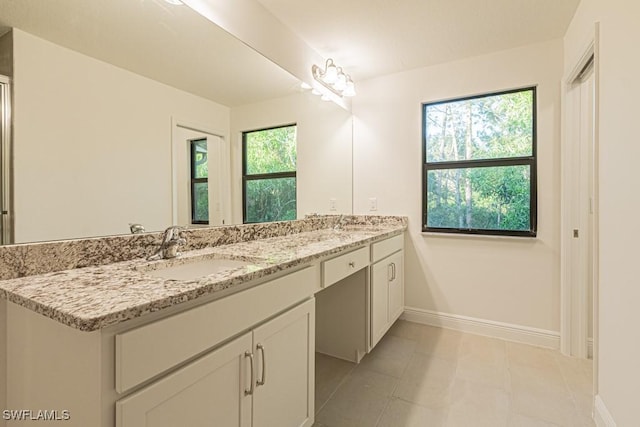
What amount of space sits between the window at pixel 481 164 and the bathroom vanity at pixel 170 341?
1.62m

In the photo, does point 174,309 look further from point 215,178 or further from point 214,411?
point 215,178

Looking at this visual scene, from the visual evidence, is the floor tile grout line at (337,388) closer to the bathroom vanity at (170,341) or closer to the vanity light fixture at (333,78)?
the bathroom vanity at (170,341)

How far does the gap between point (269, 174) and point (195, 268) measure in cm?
91

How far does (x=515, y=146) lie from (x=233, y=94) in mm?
2112

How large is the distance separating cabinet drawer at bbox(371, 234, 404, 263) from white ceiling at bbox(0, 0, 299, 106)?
1228 mm

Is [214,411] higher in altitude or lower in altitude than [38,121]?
lower

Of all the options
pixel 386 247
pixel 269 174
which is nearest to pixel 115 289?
pixel 269 174

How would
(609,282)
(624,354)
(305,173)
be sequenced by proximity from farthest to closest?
(305,173) → (609,282) → (624,354)

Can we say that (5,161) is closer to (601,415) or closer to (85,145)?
(85,145)

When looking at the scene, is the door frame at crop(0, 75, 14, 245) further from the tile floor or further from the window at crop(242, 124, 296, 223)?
the tile floor

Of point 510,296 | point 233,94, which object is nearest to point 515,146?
point 510,296

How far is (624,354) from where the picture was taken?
4.02ft

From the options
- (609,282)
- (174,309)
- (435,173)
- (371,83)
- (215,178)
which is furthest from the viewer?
(371,83)

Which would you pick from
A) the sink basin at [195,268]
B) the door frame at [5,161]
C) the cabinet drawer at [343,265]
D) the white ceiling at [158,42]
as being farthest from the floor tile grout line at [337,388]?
the white ceiling at [158,42]
